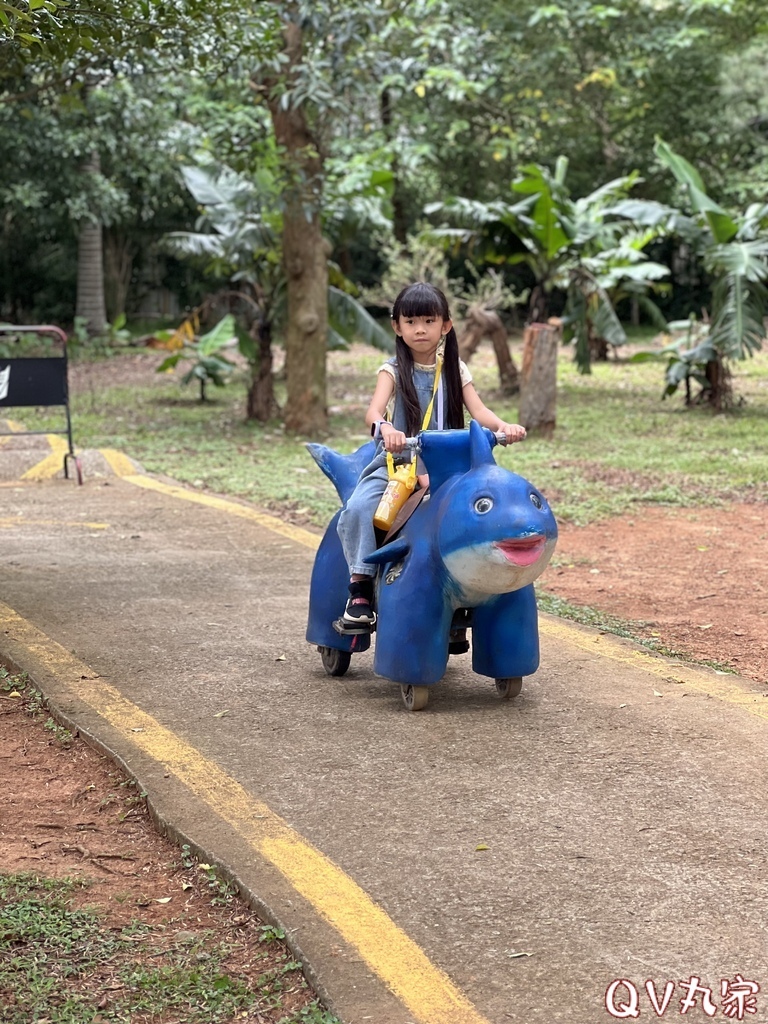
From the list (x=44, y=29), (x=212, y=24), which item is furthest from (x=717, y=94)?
(x=44, y=29)

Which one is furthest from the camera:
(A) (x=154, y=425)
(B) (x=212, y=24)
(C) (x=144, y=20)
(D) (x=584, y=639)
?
(A) (x=154, y=425)

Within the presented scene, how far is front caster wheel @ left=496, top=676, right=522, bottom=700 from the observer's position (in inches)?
191

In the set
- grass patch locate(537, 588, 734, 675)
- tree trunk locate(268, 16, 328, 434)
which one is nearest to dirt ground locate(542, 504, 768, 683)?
grass patch locate(537, 588, 734, 675)

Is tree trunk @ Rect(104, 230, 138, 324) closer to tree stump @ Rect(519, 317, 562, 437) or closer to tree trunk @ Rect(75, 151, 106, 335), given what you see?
tree trunk @ Rect(75, 151, 106, 335)

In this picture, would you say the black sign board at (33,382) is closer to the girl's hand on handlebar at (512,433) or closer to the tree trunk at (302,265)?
the tree trunk at (302,265)

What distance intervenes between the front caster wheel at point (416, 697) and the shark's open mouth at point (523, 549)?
66cm

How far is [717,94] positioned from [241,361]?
33.3 feet

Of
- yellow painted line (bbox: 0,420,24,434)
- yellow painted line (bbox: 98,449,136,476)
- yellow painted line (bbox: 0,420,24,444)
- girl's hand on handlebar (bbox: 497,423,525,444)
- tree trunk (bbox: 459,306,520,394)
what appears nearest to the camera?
girl's hand on handlebar (bbox: 497,423,525,444)

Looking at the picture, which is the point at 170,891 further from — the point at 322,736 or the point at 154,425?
the point at 154,425

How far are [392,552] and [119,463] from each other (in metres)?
6.90

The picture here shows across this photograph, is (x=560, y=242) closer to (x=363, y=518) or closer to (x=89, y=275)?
(x=89, y=275)

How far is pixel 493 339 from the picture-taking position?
1652 cm

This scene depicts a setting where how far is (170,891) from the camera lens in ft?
11.1

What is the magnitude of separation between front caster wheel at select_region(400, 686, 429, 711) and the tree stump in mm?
8391
